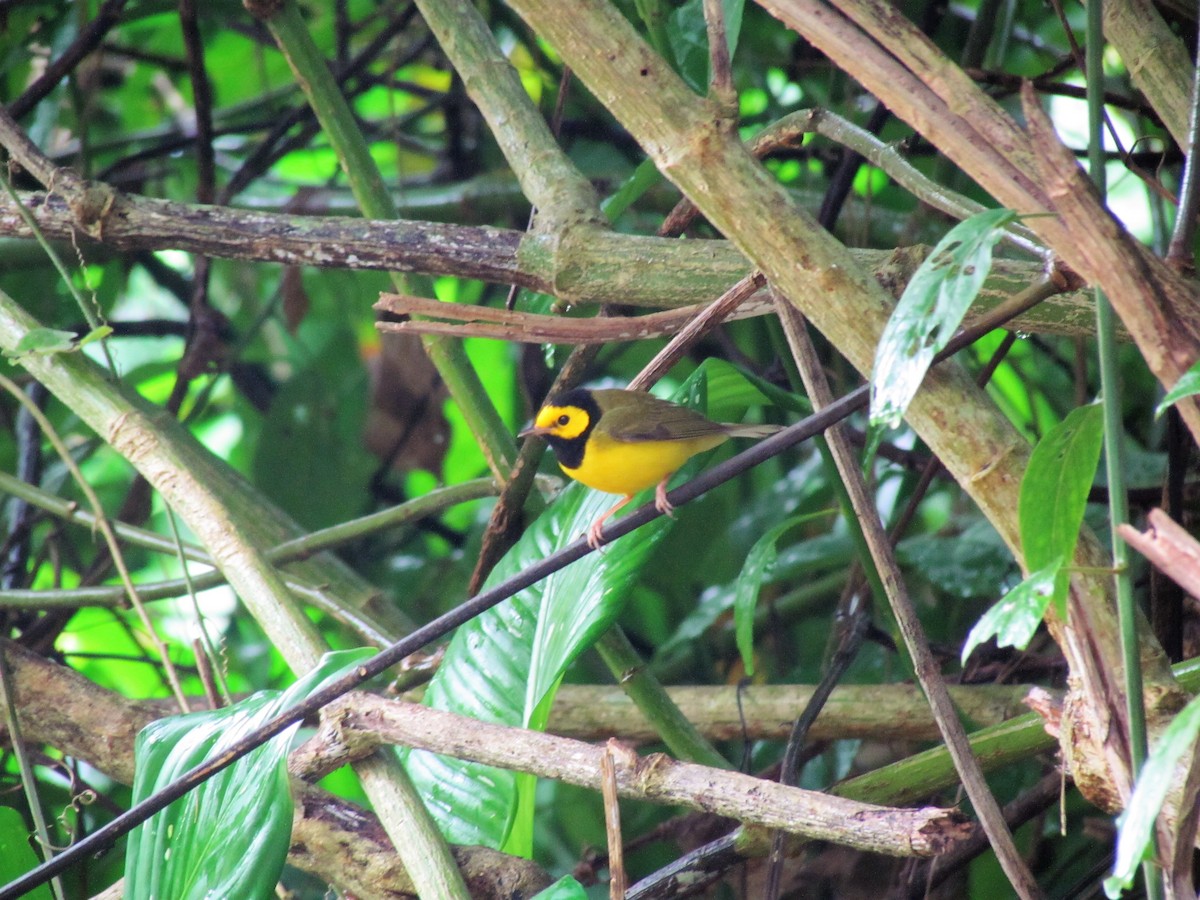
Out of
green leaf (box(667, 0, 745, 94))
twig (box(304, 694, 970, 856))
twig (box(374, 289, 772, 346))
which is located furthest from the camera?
green leaf (box(667, 0, 745, 94))

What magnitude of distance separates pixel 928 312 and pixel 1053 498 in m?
0.24

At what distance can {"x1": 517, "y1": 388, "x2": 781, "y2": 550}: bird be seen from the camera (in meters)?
2.51

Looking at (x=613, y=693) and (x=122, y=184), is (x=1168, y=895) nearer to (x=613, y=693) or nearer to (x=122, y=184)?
(x=613, y=693)

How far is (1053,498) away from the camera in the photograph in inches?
46.0

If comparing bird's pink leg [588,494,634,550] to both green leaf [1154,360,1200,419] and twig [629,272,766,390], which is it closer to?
twig [629,272,766,390]

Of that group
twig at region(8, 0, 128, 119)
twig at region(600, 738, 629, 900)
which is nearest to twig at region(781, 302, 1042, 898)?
twig at region(600, 738, 629, 900)

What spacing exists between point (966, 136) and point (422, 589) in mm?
3155

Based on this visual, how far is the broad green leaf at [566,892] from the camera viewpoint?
4.70 feet

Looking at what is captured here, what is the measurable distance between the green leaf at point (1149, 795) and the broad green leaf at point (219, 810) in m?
1.04

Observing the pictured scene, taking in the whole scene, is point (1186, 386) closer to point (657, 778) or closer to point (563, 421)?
point (657, 778)

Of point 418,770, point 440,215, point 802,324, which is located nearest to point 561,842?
point 418,770

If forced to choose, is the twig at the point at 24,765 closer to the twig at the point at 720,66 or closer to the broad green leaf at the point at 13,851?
the broad green leaf at the point at 13,851

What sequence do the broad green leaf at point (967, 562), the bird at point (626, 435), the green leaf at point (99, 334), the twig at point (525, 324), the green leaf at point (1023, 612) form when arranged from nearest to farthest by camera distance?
the green leaf at point (1023, 612) → the twig at point (525, 324) → the green leaf at point (99, 334) → the bird at point (626, 435) → the broad green leaf at point (967, 562)

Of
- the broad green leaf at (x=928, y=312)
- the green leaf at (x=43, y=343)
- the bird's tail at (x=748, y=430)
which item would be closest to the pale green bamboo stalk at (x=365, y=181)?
the bird's tail at (x=748, y=430)
